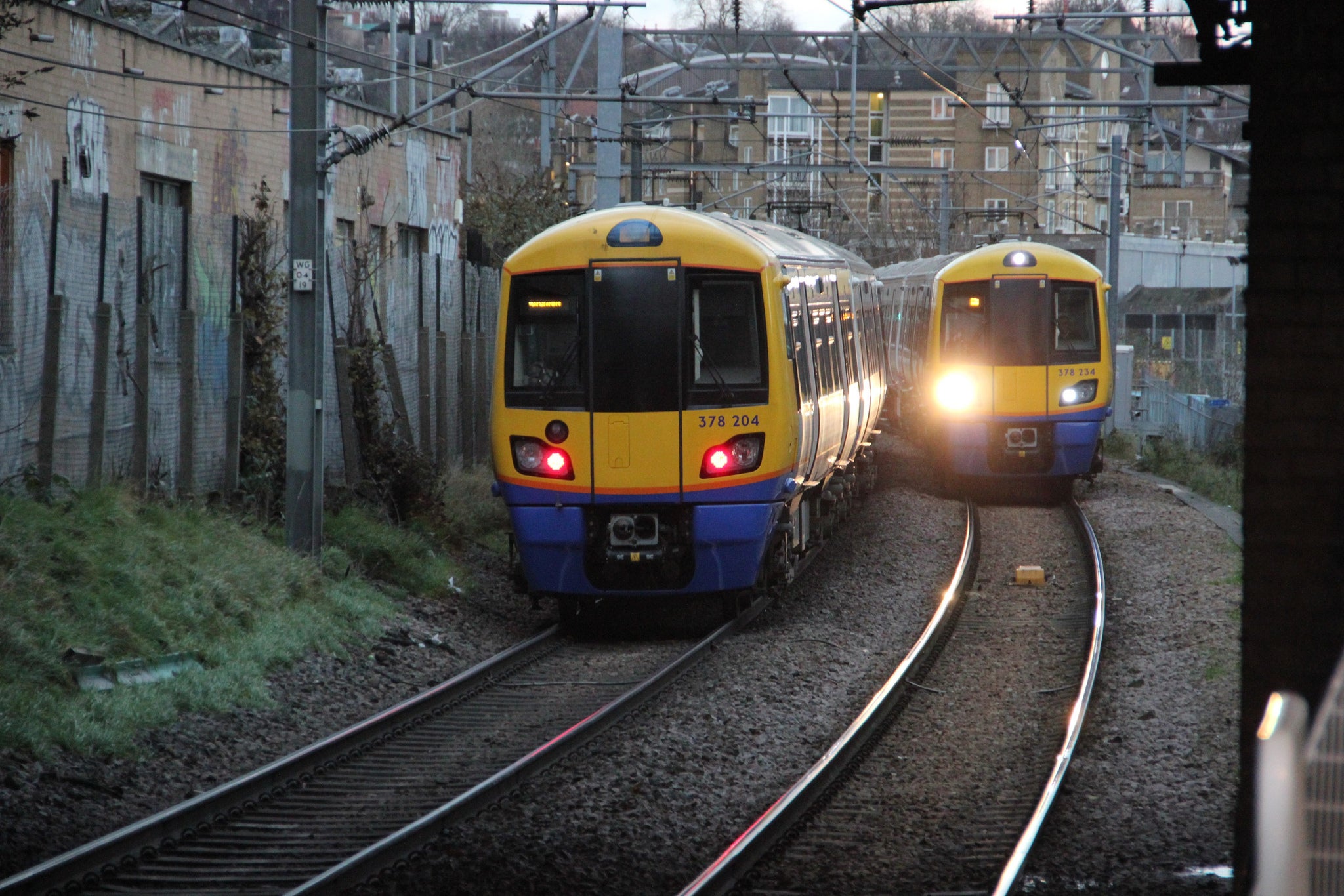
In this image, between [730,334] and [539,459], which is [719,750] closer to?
[539,459]

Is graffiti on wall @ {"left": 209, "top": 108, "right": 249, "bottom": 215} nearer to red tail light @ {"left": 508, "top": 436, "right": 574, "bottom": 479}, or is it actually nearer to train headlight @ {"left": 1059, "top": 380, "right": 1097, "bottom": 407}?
red tail light @ {"left": 508, "top": 436, "right": 574, "bottom": 479}

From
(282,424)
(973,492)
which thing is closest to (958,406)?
(973,492)

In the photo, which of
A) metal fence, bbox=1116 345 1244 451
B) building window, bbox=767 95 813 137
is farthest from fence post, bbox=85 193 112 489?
building window, bbox=767 95 813 137

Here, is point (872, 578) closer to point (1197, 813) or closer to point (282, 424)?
point (282, 424)

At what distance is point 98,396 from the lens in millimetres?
11531

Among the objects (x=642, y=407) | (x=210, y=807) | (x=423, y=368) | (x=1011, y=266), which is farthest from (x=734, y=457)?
(x=1011, y=266)

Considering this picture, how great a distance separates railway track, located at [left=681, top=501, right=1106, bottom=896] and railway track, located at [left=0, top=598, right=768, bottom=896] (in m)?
1.31

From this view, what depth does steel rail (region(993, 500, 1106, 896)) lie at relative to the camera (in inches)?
252

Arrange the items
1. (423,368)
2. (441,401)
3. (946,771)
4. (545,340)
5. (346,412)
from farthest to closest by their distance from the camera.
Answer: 1. (441,401)
2. (423,368)
3. (346,412)
4. (545,340)
5. (946,771)

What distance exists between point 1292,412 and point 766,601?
836cm

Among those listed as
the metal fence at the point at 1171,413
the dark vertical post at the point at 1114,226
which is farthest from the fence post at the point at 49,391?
the metal fence at the point at 1171,413

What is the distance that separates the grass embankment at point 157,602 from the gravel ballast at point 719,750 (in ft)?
0.68

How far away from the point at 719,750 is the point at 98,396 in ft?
18.5

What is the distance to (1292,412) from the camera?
498cm
